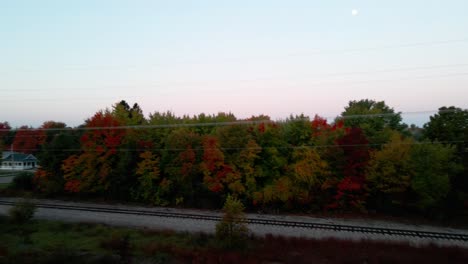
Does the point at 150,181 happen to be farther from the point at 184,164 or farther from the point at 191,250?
the point at 191,250

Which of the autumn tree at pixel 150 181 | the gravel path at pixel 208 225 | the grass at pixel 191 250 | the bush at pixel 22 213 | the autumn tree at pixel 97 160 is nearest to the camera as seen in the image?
the grass at pixel 191 250

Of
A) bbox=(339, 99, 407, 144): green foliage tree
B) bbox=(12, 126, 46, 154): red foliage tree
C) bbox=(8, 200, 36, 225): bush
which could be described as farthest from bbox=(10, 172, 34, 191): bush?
bbox=(339, 99, 407, 144): green foliage tree

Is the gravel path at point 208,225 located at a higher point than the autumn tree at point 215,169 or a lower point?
lower

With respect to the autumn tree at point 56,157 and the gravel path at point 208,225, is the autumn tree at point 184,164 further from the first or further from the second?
the autumn tree at point 56,157

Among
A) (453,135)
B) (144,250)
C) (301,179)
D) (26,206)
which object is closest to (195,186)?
(301,179)

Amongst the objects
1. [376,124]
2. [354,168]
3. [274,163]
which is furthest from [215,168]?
[376,124]

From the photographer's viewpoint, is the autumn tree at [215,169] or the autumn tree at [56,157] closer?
the autumn tree at [215,169]

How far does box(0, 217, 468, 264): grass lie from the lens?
1305 cm

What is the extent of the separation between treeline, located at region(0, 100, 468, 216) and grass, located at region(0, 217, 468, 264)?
913 cm

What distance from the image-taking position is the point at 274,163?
1117 inches

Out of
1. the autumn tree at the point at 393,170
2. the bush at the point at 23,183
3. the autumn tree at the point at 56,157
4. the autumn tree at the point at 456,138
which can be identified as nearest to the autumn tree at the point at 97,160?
the autumn tree at the point at 56,157

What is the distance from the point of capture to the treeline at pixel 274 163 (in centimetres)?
2478

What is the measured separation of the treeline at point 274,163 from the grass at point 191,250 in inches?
360

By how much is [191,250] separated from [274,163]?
15009 mm
